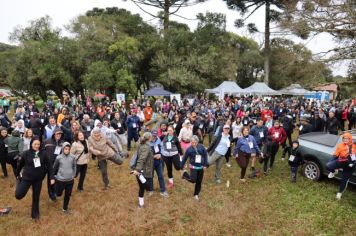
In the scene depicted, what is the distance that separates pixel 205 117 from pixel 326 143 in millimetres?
4956

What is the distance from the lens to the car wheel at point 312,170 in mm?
7289

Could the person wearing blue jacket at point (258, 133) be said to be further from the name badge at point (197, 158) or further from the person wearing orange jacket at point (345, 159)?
the name badge at point (197, 158)

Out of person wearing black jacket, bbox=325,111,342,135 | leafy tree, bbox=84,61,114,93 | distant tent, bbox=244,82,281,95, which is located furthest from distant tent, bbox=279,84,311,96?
person wearing black jacket, bbox=325,111,342,135

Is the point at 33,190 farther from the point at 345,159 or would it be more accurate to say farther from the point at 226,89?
the point at 226,89

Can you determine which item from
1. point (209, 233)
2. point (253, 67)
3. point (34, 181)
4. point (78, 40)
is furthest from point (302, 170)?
point (253, 67)

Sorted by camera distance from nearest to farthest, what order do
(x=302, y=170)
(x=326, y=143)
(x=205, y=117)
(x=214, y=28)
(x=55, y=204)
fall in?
(x=55, y=204) → (x=326, y=143) → (x=302, y=170) → (x=205, y=117) → (x=214, y=28)

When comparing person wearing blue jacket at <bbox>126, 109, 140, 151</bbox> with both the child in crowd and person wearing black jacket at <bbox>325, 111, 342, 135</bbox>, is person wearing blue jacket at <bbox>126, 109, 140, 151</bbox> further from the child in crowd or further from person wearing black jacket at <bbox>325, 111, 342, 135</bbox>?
person wearing black jacket at <bbox>325, 111, 342, 135</bbox>

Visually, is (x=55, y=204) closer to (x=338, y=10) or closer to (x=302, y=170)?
(x=302, y=170)

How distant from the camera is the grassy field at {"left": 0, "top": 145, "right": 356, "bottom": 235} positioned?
16.7 feet

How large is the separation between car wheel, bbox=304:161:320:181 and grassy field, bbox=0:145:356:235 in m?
0.18

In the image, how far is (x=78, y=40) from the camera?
24.5 metres

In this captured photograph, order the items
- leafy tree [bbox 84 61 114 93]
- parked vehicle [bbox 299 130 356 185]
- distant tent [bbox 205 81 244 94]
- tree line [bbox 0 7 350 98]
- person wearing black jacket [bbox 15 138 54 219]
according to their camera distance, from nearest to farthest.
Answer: person wearing black jacket [bbox 15 138 54 219] < parked vehicle [bbox 299 130 356 185] < leafy tree [bbox 84 61 114 93] < tree line [bbox 0 7 350 98] < distant tent [bbox 205 81 244 94]

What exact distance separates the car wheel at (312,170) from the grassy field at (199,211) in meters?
0.18

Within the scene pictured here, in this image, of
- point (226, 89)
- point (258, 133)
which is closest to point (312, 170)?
point (258, 133)
